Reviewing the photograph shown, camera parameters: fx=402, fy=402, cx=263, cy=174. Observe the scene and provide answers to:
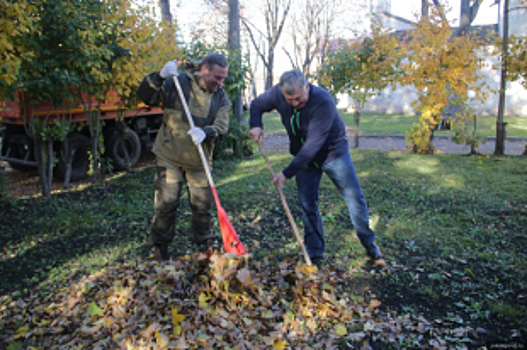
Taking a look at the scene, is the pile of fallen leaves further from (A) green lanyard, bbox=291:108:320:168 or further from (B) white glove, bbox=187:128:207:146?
(A) green lanyard, bbox=291:108:320:168

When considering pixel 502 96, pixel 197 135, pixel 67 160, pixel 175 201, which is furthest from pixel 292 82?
pixel 502 96

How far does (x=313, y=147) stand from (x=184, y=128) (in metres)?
1.19

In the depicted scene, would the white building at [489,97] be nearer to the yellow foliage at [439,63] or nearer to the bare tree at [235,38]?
the bare tree at [235,38]

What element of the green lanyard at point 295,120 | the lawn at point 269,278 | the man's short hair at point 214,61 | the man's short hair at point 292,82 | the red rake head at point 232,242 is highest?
the man's short hair at point 214,61

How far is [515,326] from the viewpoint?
298 centimetres

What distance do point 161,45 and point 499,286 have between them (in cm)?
593

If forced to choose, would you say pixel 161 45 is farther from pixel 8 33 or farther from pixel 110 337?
pixel 110 337

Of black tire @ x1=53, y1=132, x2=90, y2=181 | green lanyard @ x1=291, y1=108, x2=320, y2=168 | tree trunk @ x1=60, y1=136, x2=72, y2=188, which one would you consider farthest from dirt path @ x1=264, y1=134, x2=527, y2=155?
green lanyard @ x1=291, y1=108, x2=320, y2=168

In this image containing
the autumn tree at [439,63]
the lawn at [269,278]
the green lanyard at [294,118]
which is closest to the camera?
the lawn at [269,278]

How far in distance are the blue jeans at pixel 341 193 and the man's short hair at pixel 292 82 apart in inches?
31.5

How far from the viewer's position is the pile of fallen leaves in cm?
258

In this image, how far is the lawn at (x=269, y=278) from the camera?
2734 mm

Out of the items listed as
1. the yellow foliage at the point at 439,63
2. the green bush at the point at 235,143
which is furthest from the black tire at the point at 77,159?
the yellow foliage at the point at 439,63

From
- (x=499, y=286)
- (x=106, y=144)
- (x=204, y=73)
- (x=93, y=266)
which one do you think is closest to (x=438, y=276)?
(x=499, y=286)
